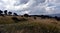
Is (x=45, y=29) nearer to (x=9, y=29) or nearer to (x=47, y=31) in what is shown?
(x=47, y=31)

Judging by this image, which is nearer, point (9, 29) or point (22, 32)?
point (22, 32)

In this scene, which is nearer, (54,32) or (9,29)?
(54,32)

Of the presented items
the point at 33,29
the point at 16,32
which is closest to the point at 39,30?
the point at 33,29

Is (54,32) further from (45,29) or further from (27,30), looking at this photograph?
(27,30)

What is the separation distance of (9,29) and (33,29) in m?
3.94

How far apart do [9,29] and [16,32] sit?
2.71 metres

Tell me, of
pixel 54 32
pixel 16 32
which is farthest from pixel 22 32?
pixel 54 32

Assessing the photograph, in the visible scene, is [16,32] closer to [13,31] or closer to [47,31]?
[13,31]

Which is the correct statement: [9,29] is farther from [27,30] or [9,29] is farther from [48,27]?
[48,27]

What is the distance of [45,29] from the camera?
2977cm

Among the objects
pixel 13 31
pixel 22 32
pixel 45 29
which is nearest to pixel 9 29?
pixel 13 31

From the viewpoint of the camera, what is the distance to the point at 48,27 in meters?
30.7

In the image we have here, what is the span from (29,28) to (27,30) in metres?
1.28

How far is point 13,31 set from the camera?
95.5 feet
